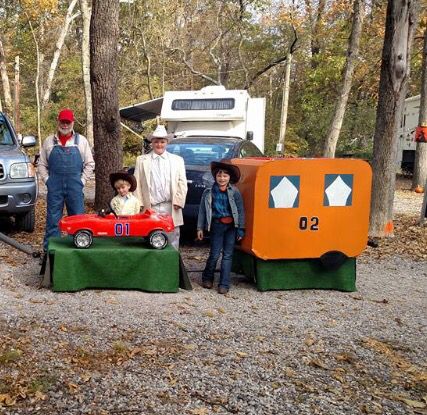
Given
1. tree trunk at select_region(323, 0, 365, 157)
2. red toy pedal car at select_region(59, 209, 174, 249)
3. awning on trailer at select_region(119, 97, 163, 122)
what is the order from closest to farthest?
1. red toy pedal car at select_region(59, 209, 174, 249)
2. awning on trailer at select_region(119, 97, 163, 122)
3. tree trunk at select_region(323, 0, 365, 157)

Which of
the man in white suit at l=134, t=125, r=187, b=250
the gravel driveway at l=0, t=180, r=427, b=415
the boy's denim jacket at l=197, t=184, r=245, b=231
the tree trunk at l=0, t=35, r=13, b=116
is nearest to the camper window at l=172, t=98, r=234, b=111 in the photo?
the man in white suit at l=134, t=125, r=187, b=250

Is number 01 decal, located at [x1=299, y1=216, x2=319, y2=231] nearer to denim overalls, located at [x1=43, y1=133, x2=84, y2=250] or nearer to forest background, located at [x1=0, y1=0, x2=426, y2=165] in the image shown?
denim overalls, located at [x1=43, y1=133, x2=84, y2=250]

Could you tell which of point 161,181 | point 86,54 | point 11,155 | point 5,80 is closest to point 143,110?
point 86,54

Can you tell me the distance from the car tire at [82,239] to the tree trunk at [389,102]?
5386mm

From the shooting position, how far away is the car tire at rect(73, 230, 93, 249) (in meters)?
5.39

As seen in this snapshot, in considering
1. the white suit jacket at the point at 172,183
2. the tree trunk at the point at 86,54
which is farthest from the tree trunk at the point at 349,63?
the white suit jacket at the point at 172,183

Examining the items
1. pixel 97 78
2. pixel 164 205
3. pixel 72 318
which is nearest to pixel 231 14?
pixel 97 78

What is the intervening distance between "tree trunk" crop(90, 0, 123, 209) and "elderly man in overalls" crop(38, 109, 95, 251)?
8.63 ft

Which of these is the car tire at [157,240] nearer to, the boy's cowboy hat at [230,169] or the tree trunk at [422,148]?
the boy's cowboy hat at [230,169]

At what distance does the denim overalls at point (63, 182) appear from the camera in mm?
6262

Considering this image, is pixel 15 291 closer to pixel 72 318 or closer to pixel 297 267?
pixel 72 318

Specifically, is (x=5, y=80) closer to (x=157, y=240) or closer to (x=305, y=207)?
(x=157, y=240)

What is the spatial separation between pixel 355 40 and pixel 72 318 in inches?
625

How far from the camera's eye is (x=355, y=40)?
17891mm
